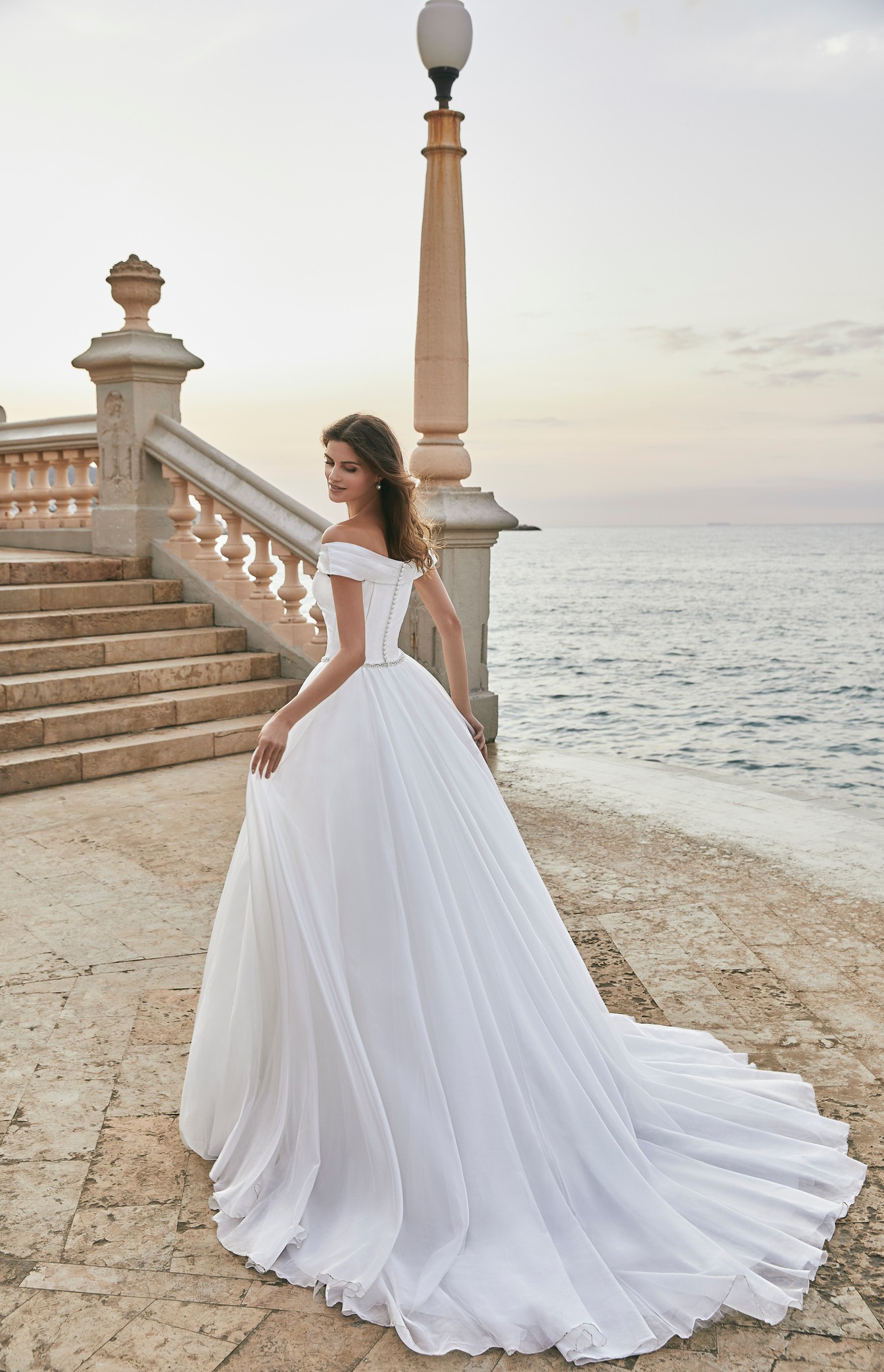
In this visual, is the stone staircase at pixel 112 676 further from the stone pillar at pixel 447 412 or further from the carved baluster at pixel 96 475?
the stone pillar at pixel 447 412

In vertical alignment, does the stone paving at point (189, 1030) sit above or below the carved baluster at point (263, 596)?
below

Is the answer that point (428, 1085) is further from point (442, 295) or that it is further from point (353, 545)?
point (442, 295)

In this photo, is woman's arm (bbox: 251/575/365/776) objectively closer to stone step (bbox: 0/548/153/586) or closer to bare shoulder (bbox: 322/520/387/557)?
bare shoulder (bbox: 322/520/387/557)

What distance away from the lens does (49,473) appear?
9523 mm

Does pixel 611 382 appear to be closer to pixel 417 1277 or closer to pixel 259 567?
pixel 259 567

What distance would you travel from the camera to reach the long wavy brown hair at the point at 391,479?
2.54 m

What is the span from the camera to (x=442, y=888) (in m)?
2.41

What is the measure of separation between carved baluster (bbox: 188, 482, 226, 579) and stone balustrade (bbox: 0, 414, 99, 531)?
126 centimetres

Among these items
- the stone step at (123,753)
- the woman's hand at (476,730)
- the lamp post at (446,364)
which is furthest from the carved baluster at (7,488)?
the woman's hand at (476,730)

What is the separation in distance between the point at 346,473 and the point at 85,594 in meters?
5.79

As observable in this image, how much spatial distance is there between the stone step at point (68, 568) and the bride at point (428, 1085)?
5.73 metres

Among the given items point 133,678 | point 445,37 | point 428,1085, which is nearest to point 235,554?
point 133,678

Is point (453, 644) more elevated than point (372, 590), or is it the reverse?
point (372, 590)

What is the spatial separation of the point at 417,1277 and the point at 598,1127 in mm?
499
